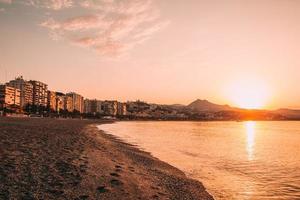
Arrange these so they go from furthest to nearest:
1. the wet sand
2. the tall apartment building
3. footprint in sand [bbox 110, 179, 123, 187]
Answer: the tall apartment building, footprint in sand [bbox 110, 179, 123, 187], the wet sand

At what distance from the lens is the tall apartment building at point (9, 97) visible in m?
177

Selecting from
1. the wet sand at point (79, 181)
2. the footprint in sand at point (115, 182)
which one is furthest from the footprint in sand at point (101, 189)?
the footprint in sand at point (115, 182)

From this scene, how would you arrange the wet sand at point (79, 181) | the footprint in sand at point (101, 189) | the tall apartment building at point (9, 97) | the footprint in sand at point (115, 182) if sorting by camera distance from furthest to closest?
the tall apartment building at point (9, 97) → the footprint in sand at point (115, 182) → the footprint in sand at point (101, 189) → the wet sand at point (79, 181)

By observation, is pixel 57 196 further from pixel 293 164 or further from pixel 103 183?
pixel 293 164

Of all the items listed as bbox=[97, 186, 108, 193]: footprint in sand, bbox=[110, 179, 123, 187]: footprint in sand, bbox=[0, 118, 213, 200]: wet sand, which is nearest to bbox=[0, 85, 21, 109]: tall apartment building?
bbox=[0, 118, 213, 200]: wet sand

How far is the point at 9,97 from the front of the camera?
7347 inches

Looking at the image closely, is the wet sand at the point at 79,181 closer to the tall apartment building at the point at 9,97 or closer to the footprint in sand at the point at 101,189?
the footprint in sand at the point at 101,189

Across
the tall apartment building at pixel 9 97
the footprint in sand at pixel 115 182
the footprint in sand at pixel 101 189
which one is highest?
the tall apartment building at pixel 9 97

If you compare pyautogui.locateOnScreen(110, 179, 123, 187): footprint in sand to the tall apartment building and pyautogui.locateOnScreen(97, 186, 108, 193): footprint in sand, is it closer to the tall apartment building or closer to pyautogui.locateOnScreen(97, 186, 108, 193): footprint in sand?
pyautogui.locateOnScreen(97, 186, 108, 193): footprint in sand

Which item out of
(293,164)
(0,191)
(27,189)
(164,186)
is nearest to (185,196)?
(164,186)

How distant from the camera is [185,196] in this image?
1205 cm

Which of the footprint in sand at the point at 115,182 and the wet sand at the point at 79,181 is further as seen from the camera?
the footprint in sand at the point at 115,182

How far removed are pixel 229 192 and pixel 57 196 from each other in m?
8.18

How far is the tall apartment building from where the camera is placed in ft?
582
